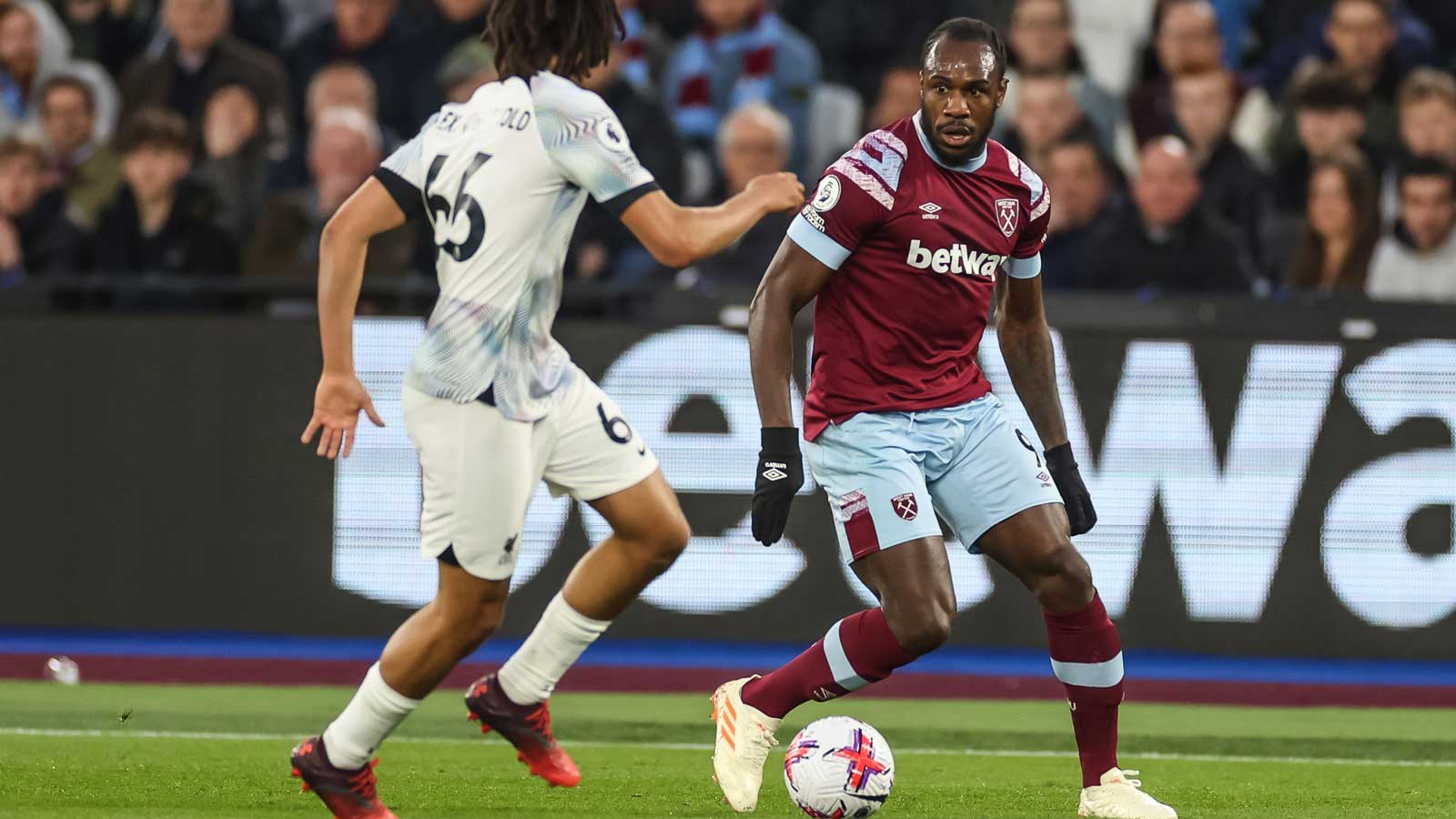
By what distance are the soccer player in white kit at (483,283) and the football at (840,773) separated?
999 mm

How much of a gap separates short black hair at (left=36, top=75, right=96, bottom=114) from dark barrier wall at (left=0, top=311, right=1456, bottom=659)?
8.28 feet

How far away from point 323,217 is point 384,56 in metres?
1.98

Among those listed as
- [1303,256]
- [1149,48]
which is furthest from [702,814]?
[1149,48]

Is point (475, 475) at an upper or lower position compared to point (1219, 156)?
upper

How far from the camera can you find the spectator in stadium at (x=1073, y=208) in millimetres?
11094

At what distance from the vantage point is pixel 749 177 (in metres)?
Answer: 11.1

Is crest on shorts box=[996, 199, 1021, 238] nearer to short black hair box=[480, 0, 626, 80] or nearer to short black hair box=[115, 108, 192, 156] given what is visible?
short black hair box=[480, 0, 626, 80]

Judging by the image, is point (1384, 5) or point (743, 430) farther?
point (1384, 5)

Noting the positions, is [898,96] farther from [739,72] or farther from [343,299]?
[343,299]

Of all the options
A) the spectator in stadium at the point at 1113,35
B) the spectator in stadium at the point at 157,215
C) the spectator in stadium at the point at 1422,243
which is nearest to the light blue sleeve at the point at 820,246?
the spectator in stadium at the point at 1422,243

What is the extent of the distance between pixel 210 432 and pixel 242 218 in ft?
5.41

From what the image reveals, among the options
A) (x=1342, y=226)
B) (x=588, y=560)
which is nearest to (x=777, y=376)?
(x=588, y=560)

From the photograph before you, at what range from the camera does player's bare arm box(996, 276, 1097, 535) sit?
6449mm

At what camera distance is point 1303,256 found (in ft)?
36.0
